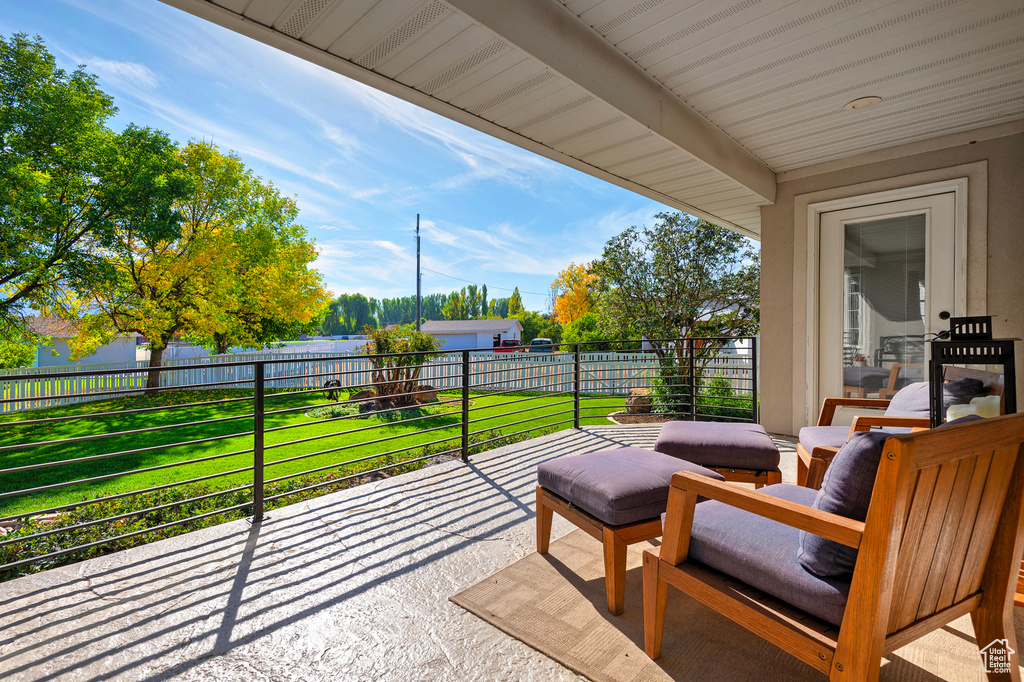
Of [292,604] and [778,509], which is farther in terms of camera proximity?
[292,604]

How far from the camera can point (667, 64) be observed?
2.72 metres

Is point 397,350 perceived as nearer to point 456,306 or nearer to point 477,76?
point 477,76

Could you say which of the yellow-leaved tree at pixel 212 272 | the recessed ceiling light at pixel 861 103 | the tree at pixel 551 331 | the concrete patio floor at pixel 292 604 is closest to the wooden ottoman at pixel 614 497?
the concrete patio floor at pixel 292 604

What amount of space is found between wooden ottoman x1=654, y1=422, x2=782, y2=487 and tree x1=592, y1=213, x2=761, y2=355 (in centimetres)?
565

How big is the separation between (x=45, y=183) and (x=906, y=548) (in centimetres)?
1619

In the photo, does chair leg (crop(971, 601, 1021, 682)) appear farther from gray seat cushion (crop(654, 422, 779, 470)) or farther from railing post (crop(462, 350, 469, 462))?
railing post (crop(462, 350, 469, 462))

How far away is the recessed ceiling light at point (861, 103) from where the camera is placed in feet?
10.3

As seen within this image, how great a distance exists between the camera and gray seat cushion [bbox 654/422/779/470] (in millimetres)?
2490

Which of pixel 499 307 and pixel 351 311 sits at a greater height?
pixel 351 311

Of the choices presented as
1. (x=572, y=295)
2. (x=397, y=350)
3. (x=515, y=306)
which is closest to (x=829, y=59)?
(x=397, y=350)

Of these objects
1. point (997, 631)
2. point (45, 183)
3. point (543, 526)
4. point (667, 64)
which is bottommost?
point (543, 526)

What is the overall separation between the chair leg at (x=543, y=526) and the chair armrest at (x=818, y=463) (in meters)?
1.45

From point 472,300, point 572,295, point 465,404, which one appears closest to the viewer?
point 465,404

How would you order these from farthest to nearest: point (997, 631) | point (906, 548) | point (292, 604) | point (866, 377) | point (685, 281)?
point (685, 281)
point (866, 377)
point (292, 604)
point (997, 631)
point (906, 548)
